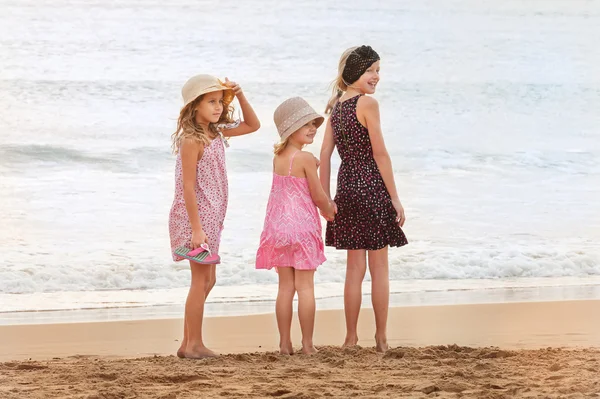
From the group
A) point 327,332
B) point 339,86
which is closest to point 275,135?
point 327,332

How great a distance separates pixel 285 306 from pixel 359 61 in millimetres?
1361

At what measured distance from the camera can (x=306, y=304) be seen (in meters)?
4.84

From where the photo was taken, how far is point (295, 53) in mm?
26906

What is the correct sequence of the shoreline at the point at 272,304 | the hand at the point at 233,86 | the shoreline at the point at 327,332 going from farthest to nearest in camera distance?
the shoreline at the point at 272,304 → the shoreline at the point at 327,332 → the hand at the point at 233,86

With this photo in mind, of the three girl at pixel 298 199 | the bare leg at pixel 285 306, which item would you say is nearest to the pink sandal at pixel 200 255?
the three girl at pixel 298 199

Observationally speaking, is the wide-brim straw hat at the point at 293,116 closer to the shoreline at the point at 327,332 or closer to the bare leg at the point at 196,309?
the bare leg at the point at 196,309

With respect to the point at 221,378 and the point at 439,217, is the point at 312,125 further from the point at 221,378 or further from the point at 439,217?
the point at 439,217

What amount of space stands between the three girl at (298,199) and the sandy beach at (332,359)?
12.9 inches

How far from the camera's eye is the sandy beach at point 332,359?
156 inches

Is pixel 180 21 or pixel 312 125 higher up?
pixel 180 21

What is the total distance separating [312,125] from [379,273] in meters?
0.87

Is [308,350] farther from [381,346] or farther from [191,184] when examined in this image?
[191,184]

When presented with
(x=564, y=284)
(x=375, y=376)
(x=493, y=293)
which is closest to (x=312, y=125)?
(x=375, y=376)

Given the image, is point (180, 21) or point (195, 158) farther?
point (180, 21)
